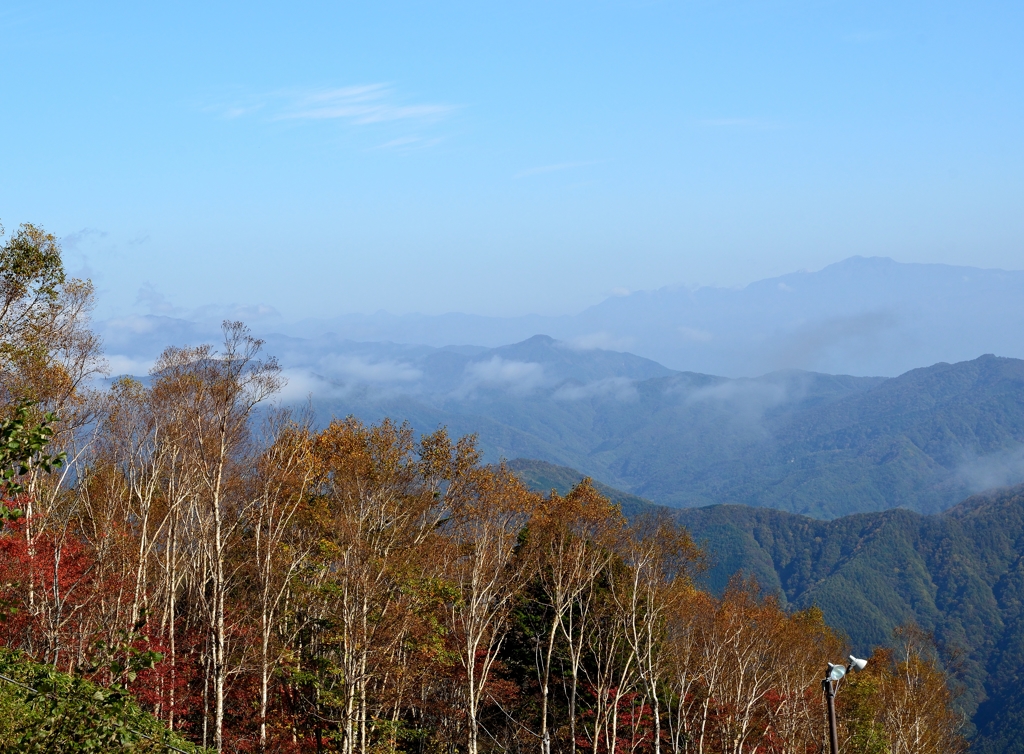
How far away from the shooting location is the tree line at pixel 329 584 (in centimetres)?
2855

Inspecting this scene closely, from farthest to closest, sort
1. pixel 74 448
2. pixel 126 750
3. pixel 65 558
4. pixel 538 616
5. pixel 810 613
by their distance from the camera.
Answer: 1. pixel 810 613
2. pixel 538 616
3. pixel 74 448
4. pixel 65 558
5. pixel 126 750

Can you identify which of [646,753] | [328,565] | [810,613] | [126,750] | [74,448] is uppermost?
[74,448]

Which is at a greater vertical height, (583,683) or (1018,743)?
(583,683)

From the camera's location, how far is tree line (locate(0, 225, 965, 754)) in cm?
2855

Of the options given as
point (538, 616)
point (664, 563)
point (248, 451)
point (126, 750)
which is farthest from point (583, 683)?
point (126, 750)

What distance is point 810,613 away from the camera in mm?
86875

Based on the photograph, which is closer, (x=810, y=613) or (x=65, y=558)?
(x=65, y=558)

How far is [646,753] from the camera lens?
41344 millimetres

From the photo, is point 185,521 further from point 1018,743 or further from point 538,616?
point 1018,743

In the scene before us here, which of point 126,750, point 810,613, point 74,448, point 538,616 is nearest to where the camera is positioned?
point 126,750

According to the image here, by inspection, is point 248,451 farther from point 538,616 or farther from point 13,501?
point 538,616

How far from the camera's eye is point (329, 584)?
3241 cm

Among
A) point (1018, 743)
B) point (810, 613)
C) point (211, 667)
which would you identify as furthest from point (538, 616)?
point (1018, 743)

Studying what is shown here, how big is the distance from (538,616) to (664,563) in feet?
20.6
